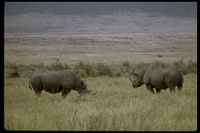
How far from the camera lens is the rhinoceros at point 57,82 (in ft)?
41.2

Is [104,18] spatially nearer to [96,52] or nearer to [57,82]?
[96,52]

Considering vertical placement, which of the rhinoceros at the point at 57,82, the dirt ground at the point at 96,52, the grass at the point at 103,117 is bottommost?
the grass at the point at 103,117

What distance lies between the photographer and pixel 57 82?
12562mm

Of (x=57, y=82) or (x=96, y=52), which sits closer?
(x=57, y=82)

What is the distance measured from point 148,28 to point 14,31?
43698 millimetres

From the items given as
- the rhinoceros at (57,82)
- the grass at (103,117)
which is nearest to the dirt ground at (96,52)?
the rhinoceros at (57,82)

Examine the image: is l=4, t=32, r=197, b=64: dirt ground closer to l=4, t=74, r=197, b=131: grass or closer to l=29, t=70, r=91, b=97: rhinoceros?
l=29, t=70, r=91, b=97: rhinoceros

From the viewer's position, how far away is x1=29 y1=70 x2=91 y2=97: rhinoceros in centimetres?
1257

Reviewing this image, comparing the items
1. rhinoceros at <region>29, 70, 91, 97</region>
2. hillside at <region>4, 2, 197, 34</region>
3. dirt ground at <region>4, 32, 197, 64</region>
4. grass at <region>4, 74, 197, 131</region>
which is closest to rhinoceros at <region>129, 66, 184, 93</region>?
rhinoceros at <region>29, 70, 91, 97</region>

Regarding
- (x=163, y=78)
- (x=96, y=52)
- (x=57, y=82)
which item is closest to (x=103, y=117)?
(x=57, y=82)

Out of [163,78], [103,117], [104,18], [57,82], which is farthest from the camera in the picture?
[104,18]

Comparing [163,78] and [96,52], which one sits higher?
[96,52]

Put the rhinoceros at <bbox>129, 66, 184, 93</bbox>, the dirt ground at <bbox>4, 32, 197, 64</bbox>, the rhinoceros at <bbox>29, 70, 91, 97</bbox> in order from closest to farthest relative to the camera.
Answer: the rhinoceros at <bbox>29, 70, 91, 97</bbox>, the rhinoceros at <bbox>129, 66, 184, 93</bbox>, the dirt ground at <bbox>4, 32, 197, 64</bbox>

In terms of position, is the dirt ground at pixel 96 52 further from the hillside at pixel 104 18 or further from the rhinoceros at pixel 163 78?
the hillside at pixel 104 18
